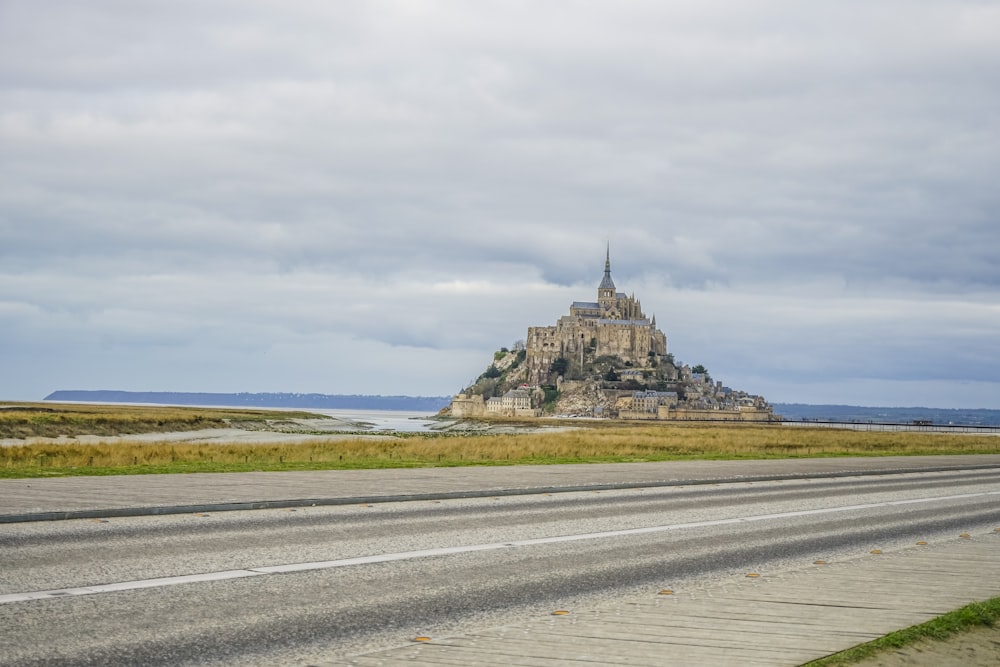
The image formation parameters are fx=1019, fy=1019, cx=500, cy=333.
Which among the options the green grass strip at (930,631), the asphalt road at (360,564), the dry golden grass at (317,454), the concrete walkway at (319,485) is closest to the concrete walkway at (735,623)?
the green grass strip at (930,631)

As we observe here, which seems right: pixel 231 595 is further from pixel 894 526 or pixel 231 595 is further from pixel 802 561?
pixel 894 526

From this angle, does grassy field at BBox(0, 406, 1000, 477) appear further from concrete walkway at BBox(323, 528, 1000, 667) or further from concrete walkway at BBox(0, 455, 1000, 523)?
concrete walkway at BBox(323, 528, 1000, 667)

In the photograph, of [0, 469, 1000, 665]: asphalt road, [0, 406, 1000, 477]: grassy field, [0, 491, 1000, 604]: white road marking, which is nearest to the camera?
[0, 469, 1000, 665]: asphalt road

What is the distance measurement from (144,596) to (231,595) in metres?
0.72

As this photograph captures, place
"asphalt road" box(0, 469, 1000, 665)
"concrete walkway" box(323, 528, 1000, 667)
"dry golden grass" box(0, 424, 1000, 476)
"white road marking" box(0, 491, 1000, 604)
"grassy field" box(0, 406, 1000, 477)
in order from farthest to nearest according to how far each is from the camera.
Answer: "dry golden grass" box(0, 424, 1000, 476) → "grassy field" box(0, 406, 1000, 477) → "white road marking" box(0, 491, 1000, 604) → "asphalt road" box(0, 469, 1000, 665) → "concrete walkway" box(323, 528, 1000, 667)

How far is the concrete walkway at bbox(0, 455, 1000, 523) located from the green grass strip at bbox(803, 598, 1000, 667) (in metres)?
10.6

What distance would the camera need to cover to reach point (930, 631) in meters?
7.82

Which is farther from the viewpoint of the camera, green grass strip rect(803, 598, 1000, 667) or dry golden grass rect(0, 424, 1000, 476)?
dry golden grass rect(0, 424, 1000, 476)

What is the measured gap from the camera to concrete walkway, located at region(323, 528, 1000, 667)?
22.3ft

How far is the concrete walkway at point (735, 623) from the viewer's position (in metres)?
6.80

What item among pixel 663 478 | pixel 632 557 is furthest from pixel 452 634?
pixel 663 478

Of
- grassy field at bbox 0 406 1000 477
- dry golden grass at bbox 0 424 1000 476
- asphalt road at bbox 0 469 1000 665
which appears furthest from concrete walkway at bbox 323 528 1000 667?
dry golden grass at bbox 0 424 1000 476

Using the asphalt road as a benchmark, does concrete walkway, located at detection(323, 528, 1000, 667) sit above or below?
above

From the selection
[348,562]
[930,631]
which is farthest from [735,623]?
[348,562]
